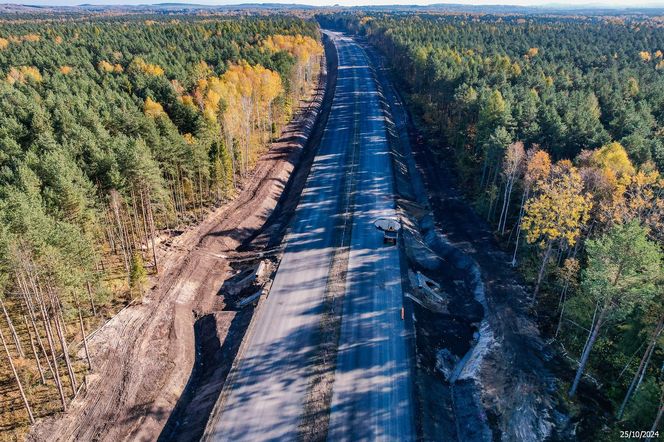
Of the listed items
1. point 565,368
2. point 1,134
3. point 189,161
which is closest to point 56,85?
point 1,134

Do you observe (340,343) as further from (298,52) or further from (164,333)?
(298,52)

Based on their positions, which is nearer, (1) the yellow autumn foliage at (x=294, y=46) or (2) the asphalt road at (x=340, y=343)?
(2) the asphalt road at (x=340, y=343)

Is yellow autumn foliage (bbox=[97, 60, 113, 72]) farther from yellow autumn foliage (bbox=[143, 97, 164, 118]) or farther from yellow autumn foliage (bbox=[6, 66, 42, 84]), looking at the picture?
yellow autumn foliage (bbox=[143, 97, 164, 118])

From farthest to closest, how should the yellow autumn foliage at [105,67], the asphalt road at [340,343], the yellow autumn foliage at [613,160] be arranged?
the yellow autumn foliage at [105,67] → the yellow autumn foliage at [613,160] → the asphalt road at [340,343]

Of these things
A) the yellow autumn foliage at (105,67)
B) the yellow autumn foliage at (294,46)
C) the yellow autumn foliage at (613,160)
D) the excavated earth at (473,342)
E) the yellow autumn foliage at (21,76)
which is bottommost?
the excavated earth at (473,342)

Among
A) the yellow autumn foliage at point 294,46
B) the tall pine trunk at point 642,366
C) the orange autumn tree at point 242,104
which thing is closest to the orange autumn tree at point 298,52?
the yellow autumn foliage at point 294,46

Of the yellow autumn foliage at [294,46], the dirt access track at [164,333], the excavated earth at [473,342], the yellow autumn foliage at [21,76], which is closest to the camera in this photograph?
the dirt access track at [164,333]

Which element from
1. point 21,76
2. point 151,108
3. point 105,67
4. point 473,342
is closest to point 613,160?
point 473,342

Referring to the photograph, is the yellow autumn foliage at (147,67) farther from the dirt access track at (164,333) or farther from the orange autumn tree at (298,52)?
the dirt access track at (164,333)
